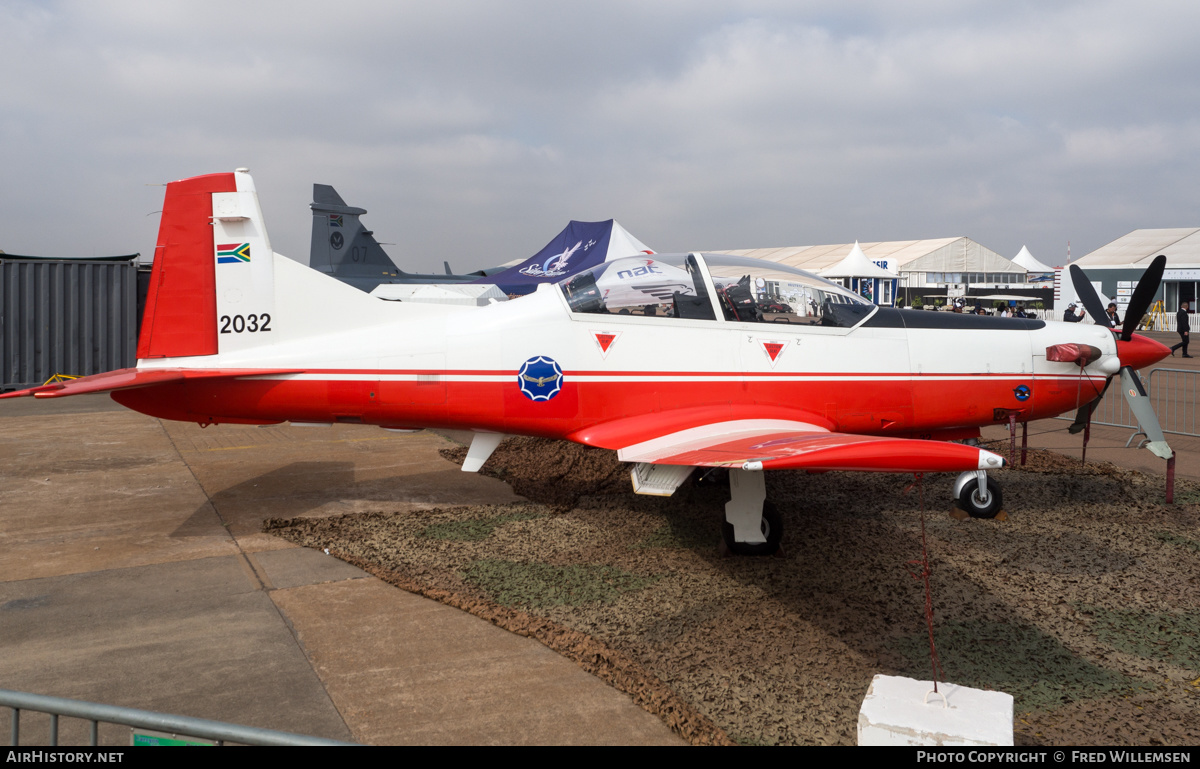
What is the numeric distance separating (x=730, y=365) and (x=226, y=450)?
662 centimetres

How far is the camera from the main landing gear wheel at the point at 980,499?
20.5 feet

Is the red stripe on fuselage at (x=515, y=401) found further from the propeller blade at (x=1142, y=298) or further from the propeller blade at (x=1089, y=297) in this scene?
the propeller blade at (x=1089, y=297)

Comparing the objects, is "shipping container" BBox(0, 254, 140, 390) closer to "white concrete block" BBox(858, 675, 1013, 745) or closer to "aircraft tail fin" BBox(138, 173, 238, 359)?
"aircraft tail fin" BBox(138, 173, 238, 359)

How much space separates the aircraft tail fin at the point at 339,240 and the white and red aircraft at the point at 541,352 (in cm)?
2183

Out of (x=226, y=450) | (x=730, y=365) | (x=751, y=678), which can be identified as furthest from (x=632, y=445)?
(x=226, y=450)

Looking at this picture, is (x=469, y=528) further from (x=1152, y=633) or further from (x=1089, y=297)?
(x=1089, y=297)

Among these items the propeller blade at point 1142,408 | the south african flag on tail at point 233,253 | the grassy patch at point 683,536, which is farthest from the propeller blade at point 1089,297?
the south african flag on tail at point 233,253

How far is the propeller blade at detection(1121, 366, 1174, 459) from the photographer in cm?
660

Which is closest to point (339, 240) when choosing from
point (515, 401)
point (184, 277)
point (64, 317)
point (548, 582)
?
point (64, 317)

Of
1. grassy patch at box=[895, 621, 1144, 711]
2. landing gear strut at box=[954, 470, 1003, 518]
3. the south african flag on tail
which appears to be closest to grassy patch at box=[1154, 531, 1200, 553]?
landing gear strut at box=[954, 470, 1003, 518]

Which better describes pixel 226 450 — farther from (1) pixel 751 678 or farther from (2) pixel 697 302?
(1) pixel 751 678

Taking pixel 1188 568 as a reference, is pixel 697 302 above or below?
above

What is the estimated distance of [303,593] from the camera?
15.8 feet

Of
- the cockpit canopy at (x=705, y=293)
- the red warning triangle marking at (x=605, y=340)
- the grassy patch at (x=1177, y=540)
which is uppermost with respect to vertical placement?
the cockpit canopy at (x=705, y=293)
